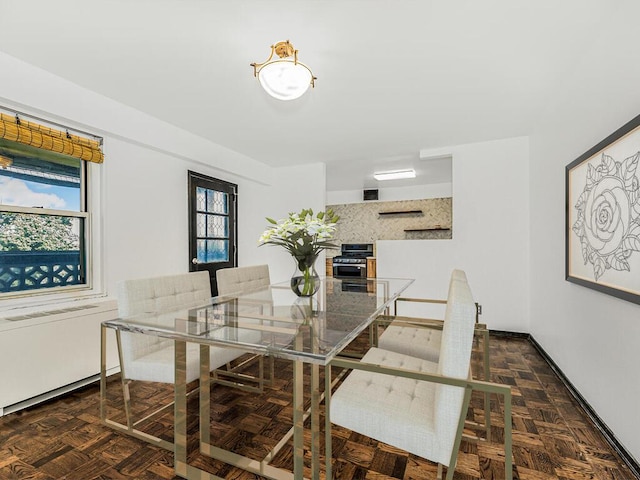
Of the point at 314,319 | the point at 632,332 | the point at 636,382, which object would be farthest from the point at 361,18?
the point at 636,382

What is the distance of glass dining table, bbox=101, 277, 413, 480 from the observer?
4.18 ft

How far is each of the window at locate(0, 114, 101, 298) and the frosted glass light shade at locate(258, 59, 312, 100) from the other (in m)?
1.84

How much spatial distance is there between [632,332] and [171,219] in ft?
12.5

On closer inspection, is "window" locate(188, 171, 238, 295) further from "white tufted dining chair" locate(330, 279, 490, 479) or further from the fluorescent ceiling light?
"white tufted dining chair" locate(330, 279, 490, 479)

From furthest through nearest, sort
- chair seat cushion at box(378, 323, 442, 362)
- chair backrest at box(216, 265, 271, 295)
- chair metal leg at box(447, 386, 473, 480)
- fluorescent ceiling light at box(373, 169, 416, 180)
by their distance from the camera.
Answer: fluorescent ceiling light at box(373, 169, 416, 180) < chair backrest at box(216, 265, 271, 295) < chair seat cushion at box(378, 323, 442, 362) < chair metal leg at box(447, 386, 473, 480)

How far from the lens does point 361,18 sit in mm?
1772

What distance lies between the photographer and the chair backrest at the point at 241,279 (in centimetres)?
256

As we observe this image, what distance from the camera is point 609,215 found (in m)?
1.79

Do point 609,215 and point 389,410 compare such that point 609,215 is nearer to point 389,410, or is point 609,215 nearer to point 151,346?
point 389,410

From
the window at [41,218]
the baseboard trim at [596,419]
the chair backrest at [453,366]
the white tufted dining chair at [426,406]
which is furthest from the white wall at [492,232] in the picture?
the window at [41,218]

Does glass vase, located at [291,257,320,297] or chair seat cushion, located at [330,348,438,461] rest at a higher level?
glass vase, located at [291,257,320,297]

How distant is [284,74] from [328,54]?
47cm

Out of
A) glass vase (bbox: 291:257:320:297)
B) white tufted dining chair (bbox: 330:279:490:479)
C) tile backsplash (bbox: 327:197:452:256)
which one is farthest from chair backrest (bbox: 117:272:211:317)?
tile backsplash (bbox: 327:197:452:256)

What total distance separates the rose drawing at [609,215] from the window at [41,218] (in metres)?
3.72
